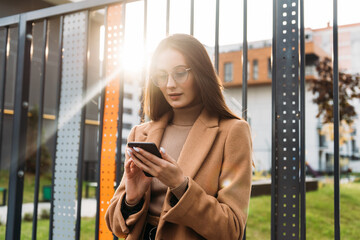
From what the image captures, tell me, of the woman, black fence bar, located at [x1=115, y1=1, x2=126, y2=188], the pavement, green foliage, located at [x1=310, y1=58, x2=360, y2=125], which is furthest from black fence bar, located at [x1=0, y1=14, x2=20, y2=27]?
green foliage, located at [x1=310, y1=58, x2=360, y2=125]

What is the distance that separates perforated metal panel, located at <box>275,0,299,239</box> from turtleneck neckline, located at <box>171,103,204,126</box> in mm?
349

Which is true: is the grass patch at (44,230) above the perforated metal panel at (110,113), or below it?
below

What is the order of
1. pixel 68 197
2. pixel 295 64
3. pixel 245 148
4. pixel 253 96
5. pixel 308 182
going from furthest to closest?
pixel 253 96 < pixel 308 182 < pixel 68 197 < pixel 295 64 < pixel 245 148

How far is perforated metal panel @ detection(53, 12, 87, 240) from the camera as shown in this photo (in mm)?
2205

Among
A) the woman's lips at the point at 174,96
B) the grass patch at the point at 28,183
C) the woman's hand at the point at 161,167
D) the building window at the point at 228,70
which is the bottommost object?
the grass patch at the point at 28,183

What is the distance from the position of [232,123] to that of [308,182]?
844 cm

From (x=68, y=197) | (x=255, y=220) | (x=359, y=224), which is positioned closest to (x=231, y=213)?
(x=68, y=197)

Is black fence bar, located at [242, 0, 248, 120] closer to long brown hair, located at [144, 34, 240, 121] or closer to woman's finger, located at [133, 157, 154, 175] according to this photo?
long brown hair, located at [144, 34, 240, 121]

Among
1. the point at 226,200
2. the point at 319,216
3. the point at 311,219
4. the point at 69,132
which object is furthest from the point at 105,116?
the point at 319,216

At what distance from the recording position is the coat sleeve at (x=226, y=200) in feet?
4.07

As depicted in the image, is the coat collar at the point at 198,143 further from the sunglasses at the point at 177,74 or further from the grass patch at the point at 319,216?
the grass patch at the point at 319,216

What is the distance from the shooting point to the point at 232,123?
1427 mm

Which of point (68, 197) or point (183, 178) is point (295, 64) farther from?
point (68, 197)

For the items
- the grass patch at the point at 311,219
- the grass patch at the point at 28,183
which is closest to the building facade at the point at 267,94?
the grass patch at the point at 311,219
